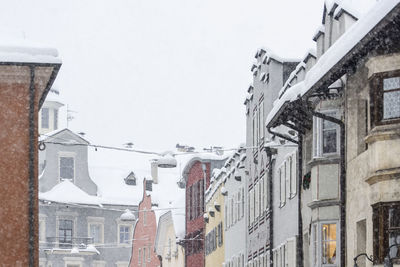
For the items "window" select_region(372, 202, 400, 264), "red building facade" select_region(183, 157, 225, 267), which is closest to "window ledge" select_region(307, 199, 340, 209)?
"window" select_region(372, 202, 400, 264)

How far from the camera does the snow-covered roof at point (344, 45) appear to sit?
1958 cm

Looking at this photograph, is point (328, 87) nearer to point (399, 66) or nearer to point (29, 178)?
point (399, 66)

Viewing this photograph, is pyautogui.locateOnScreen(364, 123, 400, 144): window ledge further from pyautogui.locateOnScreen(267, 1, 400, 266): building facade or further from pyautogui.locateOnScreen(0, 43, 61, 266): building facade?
pyautogui.locateOnScreen(0, 43, 61, 266): building facade

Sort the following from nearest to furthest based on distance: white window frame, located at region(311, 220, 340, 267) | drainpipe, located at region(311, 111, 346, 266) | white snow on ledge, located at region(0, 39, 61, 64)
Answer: white snow on ledge, located at region(0, 39, 61, 64) < drainpipe, located at region(311, 111, 346, 266) < white window frame, located at region(311, 220, 340, 267)

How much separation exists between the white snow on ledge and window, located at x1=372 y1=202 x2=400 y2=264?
690 centimetres

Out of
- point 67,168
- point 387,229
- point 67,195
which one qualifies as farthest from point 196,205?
point 387,229

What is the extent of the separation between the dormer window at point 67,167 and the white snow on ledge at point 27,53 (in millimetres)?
58336

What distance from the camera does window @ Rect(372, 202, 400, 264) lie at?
68.6ft

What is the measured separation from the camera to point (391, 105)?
21047mm

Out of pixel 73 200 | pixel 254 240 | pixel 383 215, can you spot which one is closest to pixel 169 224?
pixel 73 200

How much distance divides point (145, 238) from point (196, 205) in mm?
15871

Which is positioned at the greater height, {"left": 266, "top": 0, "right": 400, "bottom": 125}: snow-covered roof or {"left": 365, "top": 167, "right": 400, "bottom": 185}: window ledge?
{"left": 266, "top": 0, "right": 400, "bottom": 125}: snow-covered roof

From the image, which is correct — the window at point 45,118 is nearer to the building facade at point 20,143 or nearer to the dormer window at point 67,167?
the dormer window at point 67,167

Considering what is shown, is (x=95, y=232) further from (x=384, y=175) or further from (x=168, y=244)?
(x=384, y=175)
